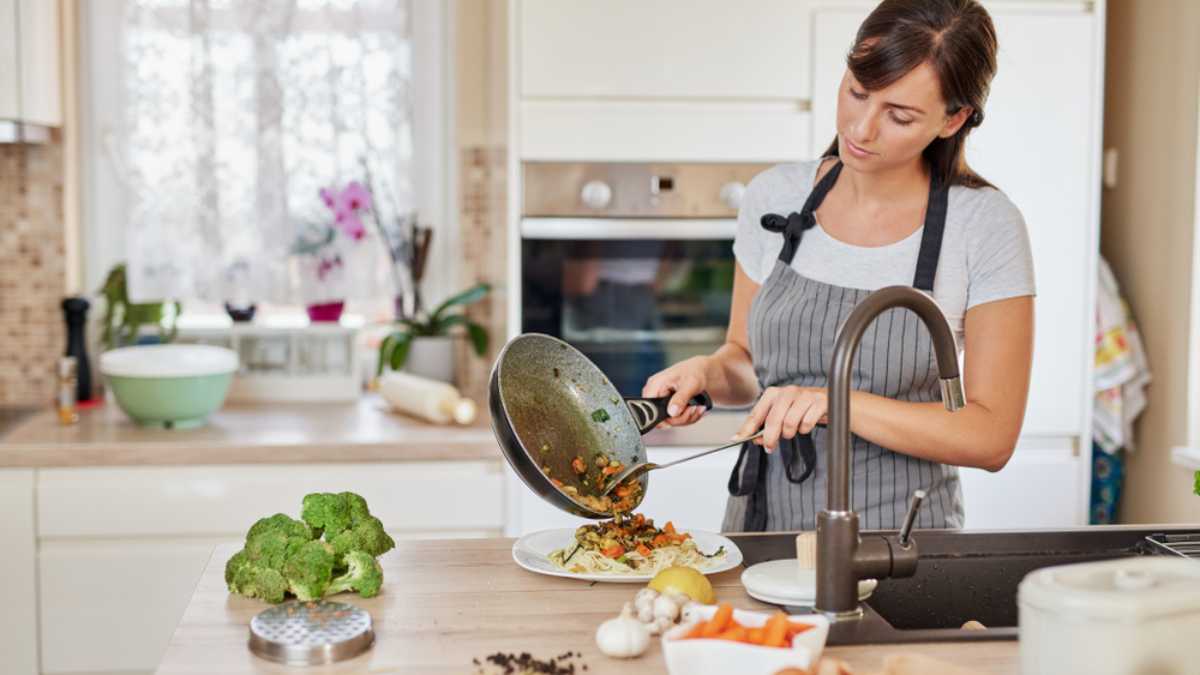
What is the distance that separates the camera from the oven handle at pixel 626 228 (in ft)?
9.29

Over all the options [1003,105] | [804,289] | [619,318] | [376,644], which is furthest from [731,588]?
[1003,105]

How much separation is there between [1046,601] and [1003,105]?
2015 mm

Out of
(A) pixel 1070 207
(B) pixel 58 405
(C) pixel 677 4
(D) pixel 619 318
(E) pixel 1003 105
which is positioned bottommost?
(B) pixel 58 405

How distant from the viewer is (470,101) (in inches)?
135

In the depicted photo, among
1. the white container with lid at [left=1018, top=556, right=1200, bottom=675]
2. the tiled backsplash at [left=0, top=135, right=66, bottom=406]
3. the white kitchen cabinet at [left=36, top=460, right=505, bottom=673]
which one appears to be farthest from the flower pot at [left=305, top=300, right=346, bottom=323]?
the white container with lid at [left=1018, top=556, right=1200, bottom=675]

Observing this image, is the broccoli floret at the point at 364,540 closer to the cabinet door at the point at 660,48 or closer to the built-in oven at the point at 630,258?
the built-in oven at the point at 630,258

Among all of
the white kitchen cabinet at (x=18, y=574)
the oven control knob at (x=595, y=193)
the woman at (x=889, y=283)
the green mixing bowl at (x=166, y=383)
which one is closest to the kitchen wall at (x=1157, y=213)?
the woman at (x=889, y=283)

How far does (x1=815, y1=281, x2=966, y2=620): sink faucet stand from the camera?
1216 millimetres

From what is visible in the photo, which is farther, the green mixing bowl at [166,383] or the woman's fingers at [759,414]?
the green mixing bowl at [166,383]

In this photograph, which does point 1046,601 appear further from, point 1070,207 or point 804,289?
point 1070,207

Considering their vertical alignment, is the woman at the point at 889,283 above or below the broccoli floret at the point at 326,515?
above

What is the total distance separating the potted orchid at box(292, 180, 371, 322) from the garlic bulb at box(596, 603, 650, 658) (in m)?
2.28

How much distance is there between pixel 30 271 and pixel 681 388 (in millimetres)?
2200

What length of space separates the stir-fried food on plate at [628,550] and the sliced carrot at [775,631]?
1.06ft
